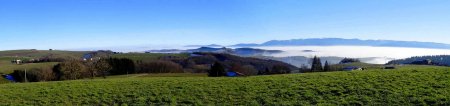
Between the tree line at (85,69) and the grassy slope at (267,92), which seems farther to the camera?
the tree line at (85,69)

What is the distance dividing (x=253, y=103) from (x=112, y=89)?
11.3 meters

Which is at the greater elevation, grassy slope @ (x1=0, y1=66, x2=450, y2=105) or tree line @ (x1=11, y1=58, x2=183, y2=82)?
grassy slope @ (x1=0, y1=66, x2=450, y2=105)

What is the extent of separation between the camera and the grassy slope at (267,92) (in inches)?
968

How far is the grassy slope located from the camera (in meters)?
24.6

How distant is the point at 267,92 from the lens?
1085 inches

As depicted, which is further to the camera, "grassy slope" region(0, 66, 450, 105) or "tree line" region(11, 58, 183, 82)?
"tree line" region(11, 58, 183, 82)

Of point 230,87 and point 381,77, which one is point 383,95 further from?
point 230,87

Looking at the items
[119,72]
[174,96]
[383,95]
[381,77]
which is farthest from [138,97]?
[119,72]

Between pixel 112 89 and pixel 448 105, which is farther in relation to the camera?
pixel 112 89

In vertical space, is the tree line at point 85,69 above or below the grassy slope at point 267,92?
below

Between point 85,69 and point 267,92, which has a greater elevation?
point 267,92

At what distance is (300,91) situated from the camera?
27.2 meters

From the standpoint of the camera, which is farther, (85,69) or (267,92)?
(85,69)

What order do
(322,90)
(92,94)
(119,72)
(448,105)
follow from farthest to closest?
(119,72), (92,94), (322,90), (448,105)
